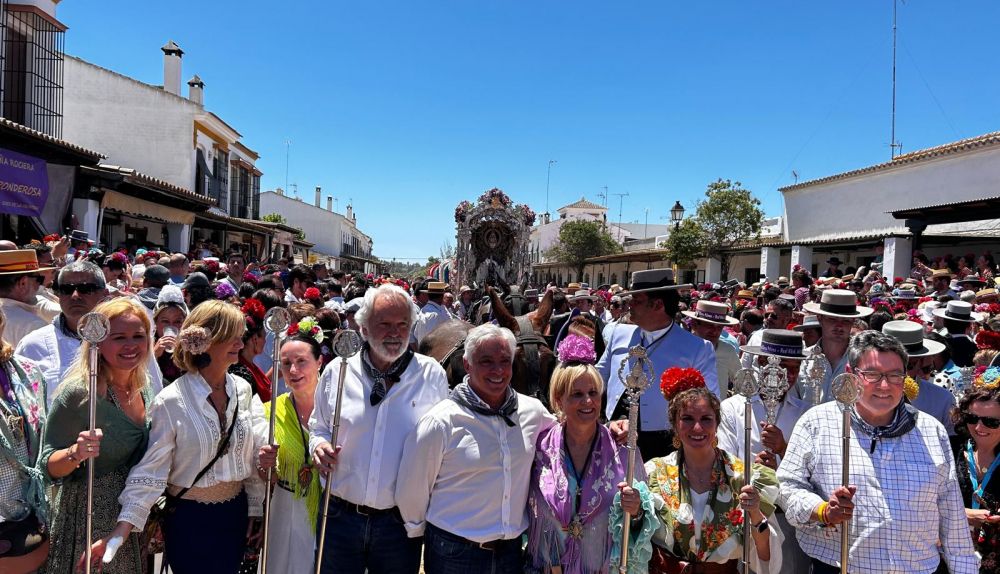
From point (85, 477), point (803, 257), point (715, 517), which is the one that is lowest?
point (715, 517)

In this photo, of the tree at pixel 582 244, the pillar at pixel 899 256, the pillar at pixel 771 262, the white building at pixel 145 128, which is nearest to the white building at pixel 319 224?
the tree at pixel 582 244

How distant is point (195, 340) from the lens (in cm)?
305

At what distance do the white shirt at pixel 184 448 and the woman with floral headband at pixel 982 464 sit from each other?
3.77m

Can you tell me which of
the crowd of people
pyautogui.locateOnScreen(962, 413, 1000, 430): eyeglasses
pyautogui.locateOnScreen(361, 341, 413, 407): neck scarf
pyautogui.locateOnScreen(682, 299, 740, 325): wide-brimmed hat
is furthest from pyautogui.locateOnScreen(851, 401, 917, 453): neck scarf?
pyautogui.locateOnScreen(682, 299, 740, 325): wide-brimmed hat

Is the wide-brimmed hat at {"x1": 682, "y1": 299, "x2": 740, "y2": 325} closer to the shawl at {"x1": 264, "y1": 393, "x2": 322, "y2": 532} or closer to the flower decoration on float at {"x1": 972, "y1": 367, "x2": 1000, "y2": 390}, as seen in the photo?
the flower decoration on float at {"x1": 972, "y1": 367, "x2": 1000, "y2": 390}

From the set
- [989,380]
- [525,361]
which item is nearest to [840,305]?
[989,380]

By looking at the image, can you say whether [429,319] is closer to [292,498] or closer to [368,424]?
[292,498]

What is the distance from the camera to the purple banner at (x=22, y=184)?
36.8 ft

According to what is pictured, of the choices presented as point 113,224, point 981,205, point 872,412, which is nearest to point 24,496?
point 872,412

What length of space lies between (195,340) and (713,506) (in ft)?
8.71

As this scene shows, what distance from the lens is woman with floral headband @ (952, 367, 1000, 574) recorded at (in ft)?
10.7

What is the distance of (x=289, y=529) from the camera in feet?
10.9

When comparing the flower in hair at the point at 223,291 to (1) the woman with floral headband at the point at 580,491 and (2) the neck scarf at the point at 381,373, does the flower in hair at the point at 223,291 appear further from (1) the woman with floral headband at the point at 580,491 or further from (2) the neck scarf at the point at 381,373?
(1) the woman with floral headband at the point at 580,491

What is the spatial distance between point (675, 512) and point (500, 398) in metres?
1.01
